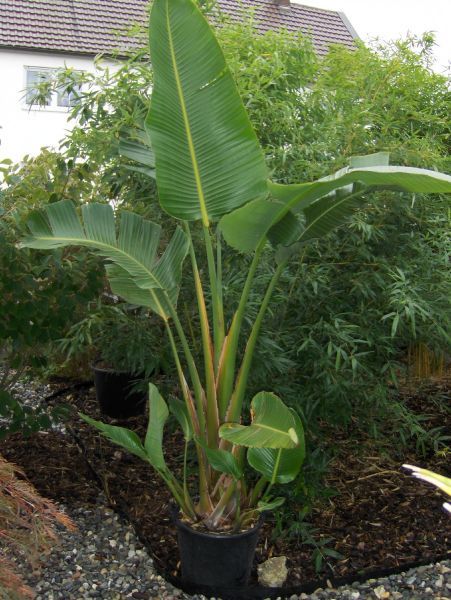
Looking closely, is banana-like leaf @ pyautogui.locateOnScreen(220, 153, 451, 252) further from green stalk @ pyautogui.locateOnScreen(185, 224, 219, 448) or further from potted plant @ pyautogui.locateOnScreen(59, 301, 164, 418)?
potted plant @ pyautogui.locateOnScreen(59, 301, 164, 418)

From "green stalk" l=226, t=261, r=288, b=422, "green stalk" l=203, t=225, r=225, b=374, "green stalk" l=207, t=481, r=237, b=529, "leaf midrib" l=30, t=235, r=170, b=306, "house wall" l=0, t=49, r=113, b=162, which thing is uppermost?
"house wall" l=0, t=49, r=113, b=162

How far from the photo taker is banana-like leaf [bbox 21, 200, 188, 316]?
2691 mm

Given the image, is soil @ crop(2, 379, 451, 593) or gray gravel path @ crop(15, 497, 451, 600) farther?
soil @ crop(2, 379, 451, 593)

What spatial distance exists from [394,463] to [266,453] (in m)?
1.98

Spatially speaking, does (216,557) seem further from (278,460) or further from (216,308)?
(216,308)

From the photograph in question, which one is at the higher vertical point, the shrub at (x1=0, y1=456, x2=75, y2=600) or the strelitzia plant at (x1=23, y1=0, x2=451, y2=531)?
the strelitzia plant at (x1=23, y1=0, x2=451, y2=531)

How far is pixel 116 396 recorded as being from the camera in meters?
4.89

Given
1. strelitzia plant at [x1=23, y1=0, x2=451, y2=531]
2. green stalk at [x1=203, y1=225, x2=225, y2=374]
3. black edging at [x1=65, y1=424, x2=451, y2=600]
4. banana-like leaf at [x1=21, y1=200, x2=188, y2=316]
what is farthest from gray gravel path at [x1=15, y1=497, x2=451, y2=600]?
banana-like leaf at [x1=21, y1=200, x2=188, y2=316]

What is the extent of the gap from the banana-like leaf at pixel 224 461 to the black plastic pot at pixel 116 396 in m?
2.22

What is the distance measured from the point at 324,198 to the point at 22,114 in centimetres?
1184


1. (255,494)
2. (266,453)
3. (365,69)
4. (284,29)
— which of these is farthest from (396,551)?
(284,29)

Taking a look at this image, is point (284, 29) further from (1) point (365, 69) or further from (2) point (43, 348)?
(2) point (43, 348)

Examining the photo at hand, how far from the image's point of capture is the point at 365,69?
3.63 meters

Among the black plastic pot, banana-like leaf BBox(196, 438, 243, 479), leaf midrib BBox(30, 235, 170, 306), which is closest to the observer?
banana-like leaf BBox(196, 438, 243, 479)
